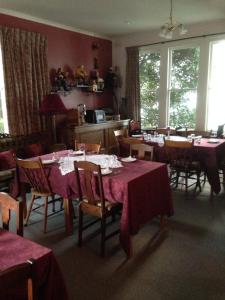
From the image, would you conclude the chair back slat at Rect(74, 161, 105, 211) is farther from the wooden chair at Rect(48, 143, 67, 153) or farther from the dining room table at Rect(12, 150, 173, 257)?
the wooden chair at Rect(48, 143, 67, 153)

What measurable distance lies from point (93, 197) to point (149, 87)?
170 inches

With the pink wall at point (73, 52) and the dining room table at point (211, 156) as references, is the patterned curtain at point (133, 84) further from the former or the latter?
the dining room table at point (211, 156)

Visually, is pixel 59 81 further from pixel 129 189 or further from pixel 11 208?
pixel 11 208

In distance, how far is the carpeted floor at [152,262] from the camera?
2131mm

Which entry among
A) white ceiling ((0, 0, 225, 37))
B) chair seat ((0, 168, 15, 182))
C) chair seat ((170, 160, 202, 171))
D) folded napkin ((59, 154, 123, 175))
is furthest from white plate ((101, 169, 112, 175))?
white ceiling ((0, 0, 225, 37))

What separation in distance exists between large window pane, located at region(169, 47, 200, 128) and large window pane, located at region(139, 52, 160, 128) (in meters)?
0.35

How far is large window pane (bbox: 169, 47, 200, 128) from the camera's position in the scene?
5698 mm

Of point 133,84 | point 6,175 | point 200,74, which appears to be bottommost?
point 6,175

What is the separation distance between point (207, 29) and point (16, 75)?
12.3ft

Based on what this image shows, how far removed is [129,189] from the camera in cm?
244

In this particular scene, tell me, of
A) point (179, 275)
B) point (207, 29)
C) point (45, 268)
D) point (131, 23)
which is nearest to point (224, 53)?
point (207, 29)

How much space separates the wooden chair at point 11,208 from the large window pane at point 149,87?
505cm

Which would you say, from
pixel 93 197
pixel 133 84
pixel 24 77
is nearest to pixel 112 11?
pixel 24 77

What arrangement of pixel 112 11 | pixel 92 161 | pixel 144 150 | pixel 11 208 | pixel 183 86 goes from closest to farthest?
→ pixel 11 208 → pixel 92 161 → pixel 144 150 → pixel 112 11 → pixel 183 86
